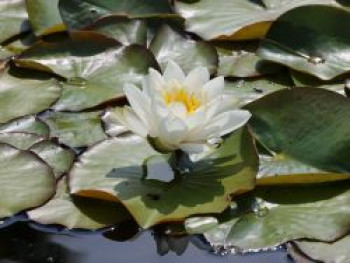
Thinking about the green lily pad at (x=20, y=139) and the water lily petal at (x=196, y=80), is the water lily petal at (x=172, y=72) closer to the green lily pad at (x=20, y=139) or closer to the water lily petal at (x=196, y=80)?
the water lily petal at (x=196, y=80)

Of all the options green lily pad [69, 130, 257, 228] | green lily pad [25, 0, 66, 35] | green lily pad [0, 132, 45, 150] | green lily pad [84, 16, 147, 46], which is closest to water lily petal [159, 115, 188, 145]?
green lily pad [69, 130, 257, 228]

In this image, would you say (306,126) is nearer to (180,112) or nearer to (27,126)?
(180,112)

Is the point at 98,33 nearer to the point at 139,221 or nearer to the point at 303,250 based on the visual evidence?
the point at 139,221

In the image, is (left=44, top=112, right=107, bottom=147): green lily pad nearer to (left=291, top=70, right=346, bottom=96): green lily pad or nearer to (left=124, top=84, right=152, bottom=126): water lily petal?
(left=124, top=84, right=152, bottom=126): water lily petal

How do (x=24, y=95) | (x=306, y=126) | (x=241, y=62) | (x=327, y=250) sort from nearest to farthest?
(x=327, y=250)
(x=306, y=126)
(x=24, y=95)
(x=241, y=62)

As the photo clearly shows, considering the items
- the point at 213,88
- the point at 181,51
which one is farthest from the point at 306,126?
the point at 181,51

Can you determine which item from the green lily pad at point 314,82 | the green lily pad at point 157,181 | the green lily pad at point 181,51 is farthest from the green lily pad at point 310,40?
the green lily pad at point 157,181
